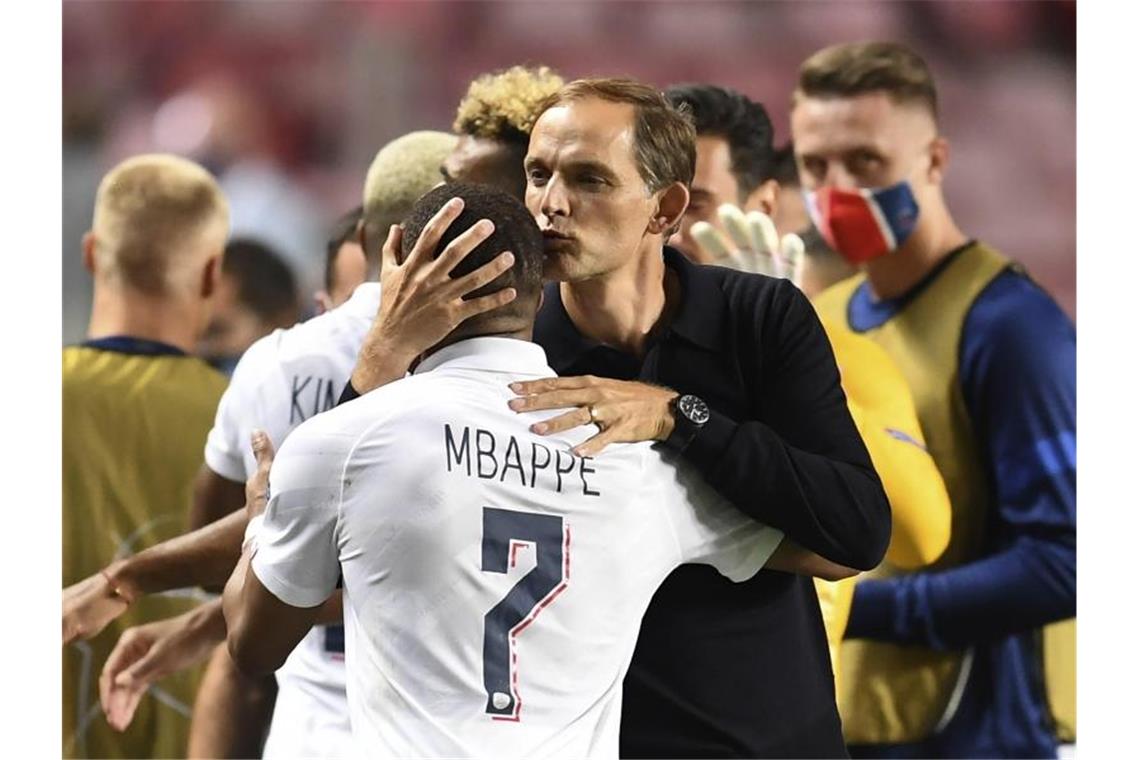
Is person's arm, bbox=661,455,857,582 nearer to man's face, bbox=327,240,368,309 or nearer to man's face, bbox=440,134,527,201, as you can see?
man's face, bbox=440,134,527,201

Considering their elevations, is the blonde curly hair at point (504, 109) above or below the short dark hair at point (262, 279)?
above

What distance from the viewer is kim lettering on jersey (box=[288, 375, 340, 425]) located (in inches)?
80.7

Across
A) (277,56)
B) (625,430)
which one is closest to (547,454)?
(625,430)

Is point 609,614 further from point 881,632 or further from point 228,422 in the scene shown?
point 881,632

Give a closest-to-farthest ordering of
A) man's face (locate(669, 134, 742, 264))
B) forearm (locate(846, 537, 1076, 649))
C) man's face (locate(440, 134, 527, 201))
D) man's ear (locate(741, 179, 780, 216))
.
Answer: man's face (locate(440, 134, 527, 201))
man's face (locate(669, 134, 742, 264))
man's ear (locate(741, 179, 780, 216))
forearm (locate(846, 537, 1076, 649))

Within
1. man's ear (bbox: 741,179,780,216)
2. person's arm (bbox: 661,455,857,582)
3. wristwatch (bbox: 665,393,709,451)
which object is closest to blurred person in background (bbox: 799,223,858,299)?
man's ear (bbox: 741,179,780,216)

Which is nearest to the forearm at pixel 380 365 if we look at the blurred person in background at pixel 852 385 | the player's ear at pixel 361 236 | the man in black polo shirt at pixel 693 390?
the man in black polo shirt at pixel 693 390

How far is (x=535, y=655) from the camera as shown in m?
1.40

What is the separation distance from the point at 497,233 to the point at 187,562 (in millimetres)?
843

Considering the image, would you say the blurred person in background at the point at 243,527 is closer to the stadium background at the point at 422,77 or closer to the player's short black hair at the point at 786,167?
the stadium background at the point at 422,77

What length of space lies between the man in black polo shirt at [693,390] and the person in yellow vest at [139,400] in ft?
3.83

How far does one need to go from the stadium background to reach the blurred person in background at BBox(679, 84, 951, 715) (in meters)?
0.15

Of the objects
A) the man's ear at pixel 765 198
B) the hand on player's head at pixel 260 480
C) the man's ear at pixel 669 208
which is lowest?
the hand on player's head at pixel 260 480

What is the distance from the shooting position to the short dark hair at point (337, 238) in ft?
8.69
